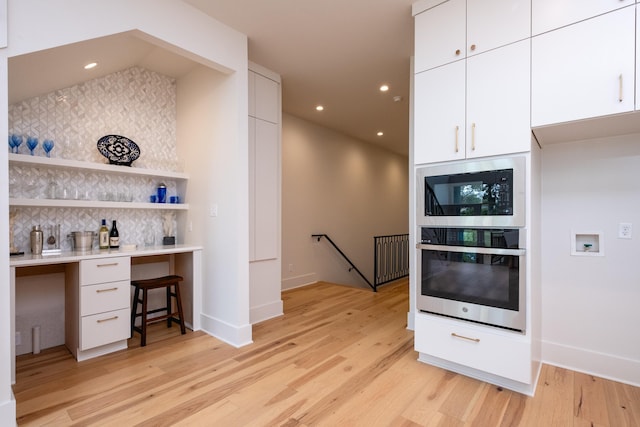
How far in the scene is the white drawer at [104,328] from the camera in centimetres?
246

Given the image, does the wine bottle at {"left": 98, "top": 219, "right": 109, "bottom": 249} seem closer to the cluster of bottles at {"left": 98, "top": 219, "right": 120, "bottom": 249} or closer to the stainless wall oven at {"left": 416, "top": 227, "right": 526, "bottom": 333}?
the cluster of bottles at {"left": 98, "top": 219, "right": 120, "bottom": 249}

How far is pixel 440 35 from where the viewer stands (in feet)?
7.64

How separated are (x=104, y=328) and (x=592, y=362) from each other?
3.76 m

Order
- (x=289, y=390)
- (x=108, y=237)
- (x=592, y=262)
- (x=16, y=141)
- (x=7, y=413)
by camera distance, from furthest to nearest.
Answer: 1. (x=108, y=237)
2. (x=16, y=141)
3. (x=592, y=262)
4. (x=289, y=390)
5. (x=7, y=413)

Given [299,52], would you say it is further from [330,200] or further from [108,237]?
[330,200]

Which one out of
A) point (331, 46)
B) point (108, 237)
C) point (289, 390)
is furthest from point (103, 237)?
point (331, 46)

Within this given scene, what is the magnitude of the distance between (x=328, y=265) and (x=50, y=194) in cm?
418

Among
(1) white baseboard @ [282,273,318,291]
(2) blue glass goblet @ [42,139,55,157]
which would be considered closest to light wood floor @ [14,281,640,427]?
(2) blue glass goblet @ [42,139,55,157]

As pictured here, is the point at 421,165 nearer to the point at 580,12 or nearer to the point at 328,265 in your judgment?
the point at 580,12

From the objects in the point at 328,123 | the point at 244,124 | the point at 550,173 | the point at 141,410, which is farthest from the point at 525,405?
the point at 328,123

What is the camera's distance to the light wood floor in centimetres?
178

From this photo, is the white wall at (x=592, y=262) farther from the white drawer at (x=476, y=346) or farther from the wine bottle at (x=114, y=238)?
the wine bottle at (x=114, y=238)

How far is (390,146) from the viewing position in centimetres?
749

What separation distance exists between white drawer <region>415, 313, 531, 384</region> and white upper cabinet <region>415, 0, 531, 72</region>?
1.93 metres
